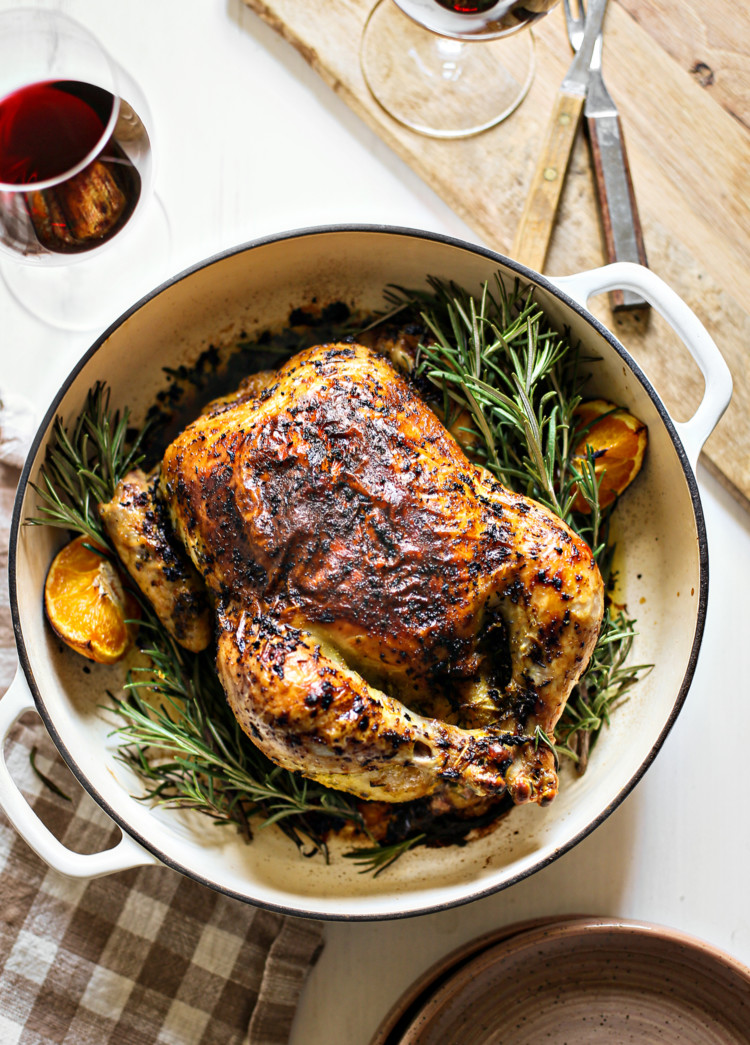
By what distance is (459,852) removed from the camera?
6.01 feet

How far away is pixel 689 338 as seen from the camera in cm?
168

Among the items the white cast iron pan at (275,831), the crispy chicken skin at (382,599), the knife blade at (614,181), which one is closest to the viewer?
the crispy chicken skin at (382,599)

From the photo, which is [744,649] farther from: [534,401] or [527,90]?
[527,90]

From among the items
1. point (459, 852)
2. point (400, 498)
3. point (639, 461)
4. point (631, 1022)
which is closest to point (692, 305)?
point (639, 461)

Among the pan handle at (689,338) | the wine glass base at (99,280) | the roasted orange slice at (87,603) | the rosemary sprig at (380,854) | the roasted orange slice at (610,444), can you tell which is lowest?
the rosemary sprig at (380,854)

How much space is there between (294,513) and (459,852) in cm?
88

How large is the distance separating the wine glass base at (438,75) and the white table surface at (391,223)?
105 millimetres

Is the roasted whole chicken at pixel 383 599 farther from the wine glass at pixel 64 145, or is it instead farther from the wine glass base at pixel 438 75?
the wine glass base at pixel 438 75

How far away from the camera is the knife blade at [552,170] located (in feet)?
6.28

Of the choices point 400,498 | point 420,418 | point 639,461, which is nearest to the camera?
point 400,498

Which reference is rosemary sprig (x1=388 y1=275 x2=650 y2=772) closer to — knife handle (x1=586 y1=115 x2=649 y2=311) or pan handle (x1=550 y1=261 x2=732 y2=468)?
pan handle (x1=550 y1=261 x2=732 y2=468)

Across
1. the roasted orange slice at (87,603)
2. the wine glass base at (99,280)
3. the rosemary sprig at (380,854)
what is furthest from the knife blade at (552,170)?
the rosemary sprig at (380,854)

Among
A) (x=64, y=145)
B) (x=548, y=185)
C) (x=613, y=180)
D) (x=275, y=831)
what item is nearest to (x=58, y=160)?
(x=64, y=145)

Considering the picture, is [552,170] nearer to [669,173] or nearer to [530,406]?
[669,173]
